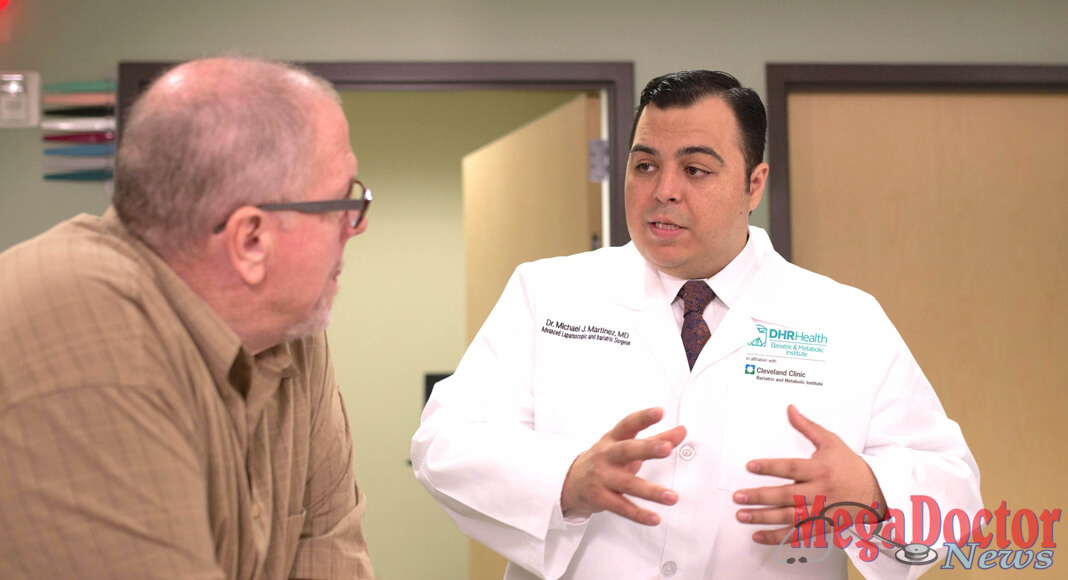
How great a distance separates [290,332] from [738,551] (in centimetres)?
84

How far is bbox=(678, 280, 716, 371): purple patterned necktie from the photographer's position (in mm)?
1591

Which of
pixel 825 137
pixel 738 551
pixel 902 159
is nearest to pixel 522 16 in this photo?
pixel 825 137

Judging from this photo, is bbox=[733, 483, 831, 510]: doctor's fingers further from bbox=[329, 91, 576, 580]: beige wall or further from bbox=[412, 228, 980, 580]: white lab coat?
bbox=[329, 91, 576, 580]: beige wall

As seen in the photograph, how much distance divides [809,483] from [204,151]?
966 millimetres

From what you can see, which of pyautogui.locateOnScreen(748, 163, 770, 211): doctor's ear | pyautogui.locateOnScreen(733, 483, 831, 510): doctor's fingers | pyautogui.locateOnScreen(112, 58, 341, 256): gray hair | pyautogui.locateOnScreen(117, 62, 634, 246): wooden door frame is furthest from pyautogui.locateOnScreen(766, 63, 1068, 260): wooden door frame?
pyautogui.locateOnScreen(112, 58, 341, 256): gray hair

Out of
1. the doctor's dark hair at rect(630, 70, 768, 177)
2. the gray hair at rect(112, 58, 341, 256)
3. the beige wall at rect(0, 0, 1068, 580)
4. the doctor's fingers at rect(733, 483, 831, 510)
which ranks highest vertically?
the beige wall at rect(0, 0, 1068, 580)

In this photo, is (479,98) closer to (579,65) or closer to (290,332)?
(579,65)

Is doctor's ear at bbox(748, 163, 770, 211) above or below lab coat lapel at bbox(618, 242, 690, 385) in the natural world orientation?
above

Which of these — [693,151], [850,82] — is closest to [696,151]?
[693,151]

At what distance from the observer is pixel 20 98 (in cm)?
271

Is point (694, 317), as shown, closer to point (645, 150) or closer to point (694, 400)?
point (694, 400)

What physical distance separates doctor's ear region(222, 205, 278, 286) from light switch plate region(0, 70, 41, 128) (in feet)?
7.00

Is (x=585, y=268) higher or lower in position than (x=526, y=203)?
lower

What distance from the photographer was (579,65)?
277cm
